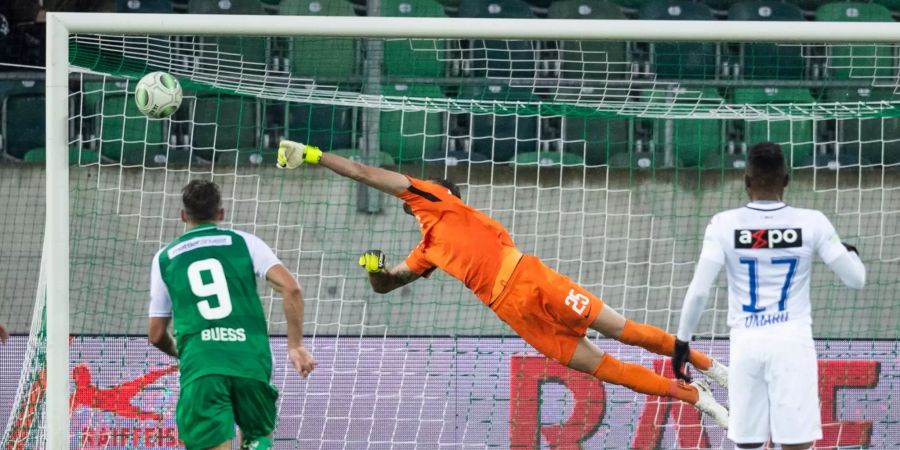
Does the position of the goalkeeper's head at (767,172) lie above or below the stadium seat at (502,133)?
above

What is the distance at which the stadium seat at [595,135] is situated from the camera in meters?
10.6

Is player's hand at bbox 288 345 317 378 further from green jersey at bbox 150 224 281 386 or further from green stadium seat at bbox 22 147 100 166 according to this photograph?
green stadium seat at bbox 22 147 100 166

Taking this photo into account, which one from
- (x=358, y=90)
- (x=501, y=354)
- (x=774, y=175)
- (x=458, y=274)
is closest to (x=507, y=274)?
(x=458, y=274)

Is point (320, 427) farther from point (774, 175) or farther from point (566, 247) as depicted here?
point (774, 175)

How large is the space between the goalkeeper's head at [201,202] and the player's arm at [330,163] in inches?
32.6

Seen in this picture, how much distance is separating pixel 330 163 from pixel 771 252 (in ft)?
7.68

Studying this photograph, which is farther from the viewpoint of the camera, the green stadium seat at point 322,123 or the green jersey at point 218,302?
the green stadium seat at point 322,123

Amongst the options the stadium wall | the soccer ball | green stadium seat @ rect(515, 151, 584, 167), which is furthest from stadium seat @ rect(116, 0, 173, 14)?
the soccer ball

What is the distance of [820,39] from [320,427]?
402 cm

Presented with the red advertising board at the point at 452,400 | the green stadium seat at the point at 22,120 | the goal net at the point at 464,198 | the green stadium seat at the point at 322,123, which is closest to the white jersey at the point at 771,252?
the goal net at the point at 464,198

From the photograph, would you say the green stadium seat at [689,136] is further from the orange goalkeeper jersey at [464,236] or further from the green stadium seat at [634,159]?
the orange goalkeeper jersey at [464,236]

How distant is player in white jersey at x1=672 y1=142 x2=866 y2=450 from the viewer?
5.22 metres

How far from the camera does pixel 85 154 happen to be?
34.7ft

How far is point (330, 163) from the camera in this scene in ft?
21.0
